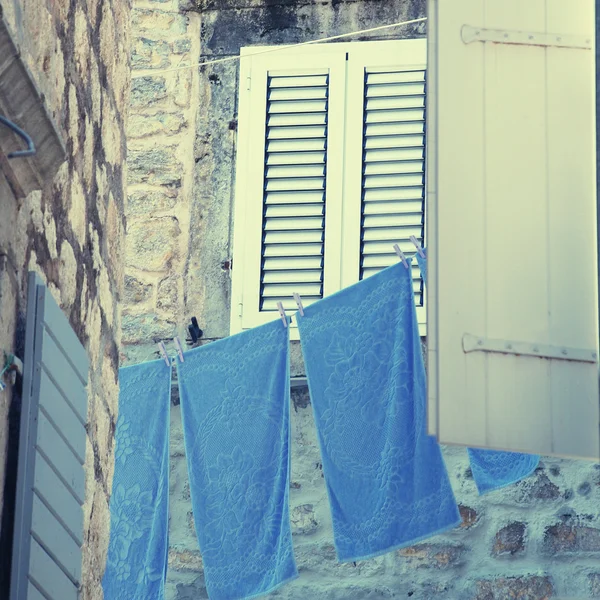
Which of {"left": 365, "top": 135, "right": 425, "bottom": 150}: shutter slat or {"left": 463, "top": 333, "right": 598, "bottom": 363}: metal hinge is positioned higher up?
{"left": 365, "top": 135, "right": 425, "bottom": 150}: shutter slat

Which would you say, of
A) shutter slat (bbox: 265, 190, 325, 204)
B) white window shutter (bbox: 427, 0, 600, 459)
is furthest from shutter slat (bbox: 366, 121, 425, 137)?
white window shutter (bbox: 427, 0, 600, 459)

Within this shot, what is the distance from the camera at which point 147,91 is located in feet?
22.6

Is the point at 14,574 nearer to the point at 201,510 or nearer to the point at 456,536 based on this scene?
the point at 201,510

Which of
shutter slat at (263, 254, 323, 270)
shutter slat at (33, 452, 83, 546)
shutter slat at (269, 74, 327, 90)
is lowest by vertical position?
shutter slat at (33, 452, 83, 546)

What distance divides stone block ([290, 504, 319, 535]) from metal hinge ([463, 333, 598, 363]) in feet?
9.81

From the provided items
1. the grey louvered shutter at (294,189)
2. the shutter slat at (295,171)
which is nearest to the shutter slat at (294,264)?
the grey louvered shutter at (294,189)

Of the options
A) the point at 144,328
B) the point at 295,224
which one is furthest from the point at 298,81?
the point at 144,328

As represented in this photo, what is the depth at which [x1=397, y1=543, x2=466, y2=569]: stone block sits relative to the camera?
609 cm

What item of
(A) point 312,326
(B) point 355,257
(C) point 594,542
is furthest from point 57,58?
(C) point 594,542

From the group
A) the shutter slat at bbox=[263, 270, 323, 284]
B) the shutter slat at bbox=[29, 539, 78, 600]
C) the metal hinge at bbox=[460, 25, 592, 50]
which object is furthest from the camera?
the shutter slat at bbox=[263, 270, 323, 284]

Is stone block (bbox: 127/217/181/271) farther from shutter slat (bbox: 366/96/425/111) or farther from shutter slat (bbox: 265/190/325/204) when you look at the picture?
shutter slat (bbox: 366/96/425/111)

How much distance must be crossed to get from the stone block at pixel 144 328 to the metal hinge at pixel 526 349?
3277 millimetres

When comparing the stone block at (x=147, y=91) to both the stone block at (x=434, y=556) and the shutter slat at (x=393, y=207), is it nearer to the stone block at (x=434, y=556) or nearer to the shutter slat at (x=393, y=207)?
the shutter slat at (x=393, y=207)

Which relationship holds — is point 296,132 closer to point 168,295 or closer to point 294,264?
point 294,264
